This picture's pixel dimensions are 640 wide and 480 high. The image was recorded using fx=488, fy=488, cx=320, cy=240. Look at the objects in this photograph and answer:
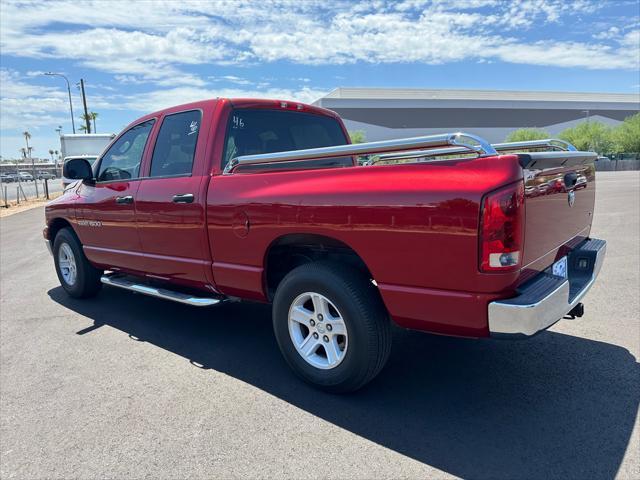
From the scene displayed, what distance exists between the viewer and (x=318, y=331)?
3348mm

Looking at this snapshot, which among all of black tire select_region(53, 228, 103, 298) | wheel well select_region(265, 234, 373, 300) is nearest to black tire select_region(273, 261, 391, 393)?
wheel well select_region(265, 234, 373, 300)

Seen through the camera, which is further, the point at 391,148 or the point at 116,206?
the point at 116,206

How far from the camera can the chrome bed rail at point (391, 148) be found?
263 centimetres

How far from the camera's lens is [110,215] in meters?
4.94

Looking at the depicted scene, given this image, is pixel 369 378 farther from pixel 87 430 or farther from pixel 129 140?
pixel 129 140

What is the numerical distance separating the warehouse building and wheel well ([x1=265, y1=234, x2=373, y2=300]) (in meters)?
74.6

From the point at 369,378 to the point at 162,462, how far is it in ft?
4.32

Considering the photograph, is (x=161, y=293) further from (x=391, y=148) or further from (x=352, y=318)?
(x=391, y=148)

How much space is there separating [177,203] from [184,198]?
124mm

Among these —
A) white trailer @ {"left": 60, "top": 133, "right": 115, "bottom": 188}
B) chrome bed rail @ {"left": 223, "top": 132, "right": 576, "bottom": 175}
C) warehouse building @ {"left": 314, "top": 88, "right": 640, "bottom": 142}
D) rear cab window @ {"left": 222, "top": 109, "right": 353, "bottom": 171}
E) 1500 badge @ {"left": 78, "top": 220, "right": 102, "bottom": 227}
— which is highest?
warehouse building @ {"left": 314, "top": 88, "right": 640, "bottom": 142}

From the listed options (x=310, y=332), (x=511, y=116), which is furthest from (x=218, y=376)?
(x=511, y=116)

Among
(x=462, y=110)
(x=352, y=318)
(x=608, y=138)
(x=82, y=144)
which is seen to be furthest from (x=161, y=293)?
(x=462, y=110)

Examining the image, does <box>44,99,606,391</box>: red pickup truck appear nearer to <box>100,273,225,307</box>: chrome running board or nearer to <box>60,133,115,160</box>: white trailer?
<box>100,273,225,307</box>: chrome running board

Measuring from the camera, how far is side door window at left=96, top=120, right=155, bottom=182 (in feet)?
15.7
